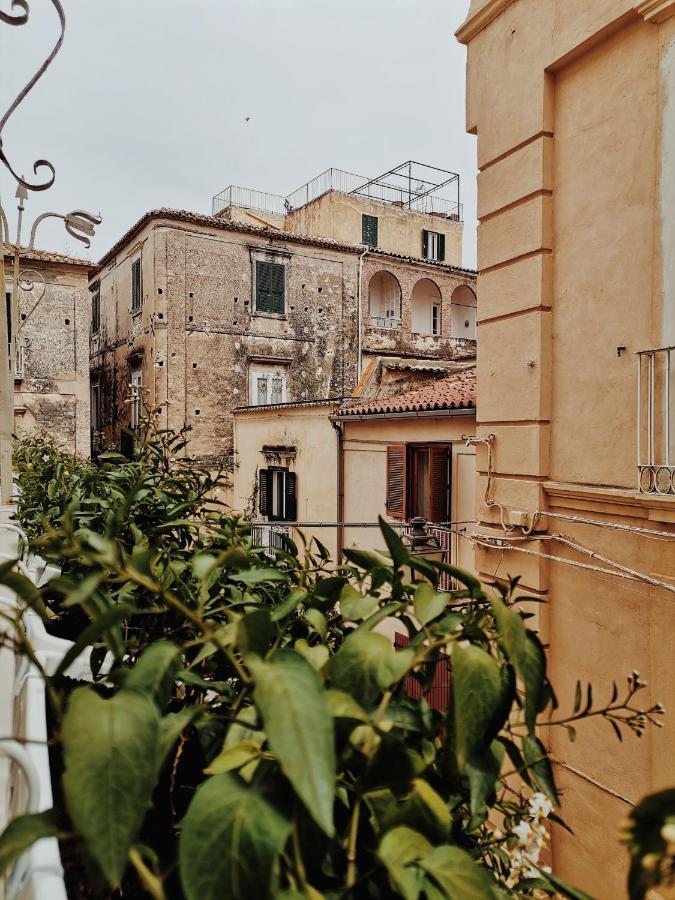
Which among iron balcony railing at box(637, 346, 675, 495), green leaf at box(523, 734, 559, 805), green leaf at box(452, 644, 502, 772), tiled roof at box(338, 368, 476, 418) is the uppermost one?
tiled roof at box(338, 368, 476, 418)

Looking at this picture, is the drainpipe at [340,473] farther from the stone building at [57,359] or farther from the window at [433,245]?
the window at [433,245]

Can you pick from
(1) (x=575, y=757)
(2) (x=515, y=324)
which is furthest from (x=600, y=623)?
(2) (x=515, y=324)

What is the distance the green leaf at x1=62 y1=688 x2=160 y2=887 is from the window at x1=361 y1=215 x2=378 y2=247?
2444cm

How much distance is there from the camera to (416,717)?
2.60ft

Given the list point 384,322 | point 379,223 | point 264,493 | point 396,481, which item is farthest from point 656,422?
point 379,223

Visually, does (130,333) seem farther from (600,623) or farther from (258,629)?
(258,629)

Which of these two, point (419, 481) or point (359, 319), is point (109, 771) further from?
point (359, 319)

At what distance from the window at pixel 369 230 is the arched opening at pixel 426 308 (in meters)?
2.61

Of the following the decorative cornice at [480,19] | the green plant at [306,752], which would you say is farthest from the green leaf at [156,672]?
the decorative cornice at [480,19]

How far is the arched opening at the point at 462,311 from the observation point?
24000 mm

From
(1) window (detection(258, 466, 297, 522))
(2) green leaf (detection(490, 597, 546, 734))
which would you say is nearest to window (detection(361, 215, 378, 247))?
(1) window (detection(258, 466, 297, 522))

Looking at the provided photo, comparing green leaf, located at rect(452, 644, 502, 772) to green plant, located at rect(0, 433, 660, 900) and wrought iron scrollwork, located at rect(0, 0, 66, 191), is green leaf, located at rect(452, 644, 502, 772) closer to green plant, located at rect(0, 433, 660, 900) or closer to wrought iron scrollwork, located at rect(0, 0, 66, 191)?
green plant, located at rect(0, 433, 660, 900)

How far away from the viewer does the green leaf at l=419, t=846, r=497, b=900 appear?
0.62 m

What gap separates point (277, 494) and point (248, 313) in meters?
6.17
